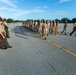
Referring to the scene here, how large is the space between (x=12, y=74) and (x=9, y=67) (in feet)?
3.05

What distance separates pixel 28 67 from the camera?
694cm

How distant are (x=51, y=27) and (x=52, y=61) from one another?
1755cm

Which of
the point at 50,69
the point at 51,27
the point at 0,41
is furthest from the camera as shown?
the point at 51,27

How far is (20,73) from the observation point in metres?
6.21

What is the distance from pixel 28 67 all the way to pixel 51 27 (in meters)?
18.6

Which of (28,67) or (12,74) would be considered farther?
(28,67)

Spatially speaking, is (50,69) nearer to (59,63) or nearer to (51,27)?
(59,63)

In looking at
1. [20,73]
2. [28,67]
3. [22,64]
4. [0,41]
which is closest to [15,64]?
[22,64]

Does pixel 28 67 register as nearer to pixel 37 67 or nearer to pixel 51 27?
pixel 37 67

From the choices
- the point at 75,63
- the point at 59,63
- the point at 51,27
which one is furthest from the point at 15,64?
the point at 51,27

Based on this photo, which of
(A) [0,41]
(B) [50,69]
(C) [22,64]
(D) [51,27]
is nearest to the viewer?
(B) [50,69]

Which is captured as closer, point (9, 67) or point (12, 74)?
point (12, 74)

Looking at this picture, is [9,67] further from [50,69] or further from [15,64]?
[50,69]

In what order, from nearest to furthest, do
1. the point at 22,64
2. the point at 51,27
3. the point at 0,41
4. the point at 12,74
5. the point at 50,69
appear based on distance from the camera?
the point at 12,74 → the point at 50,69 → the point at 22,64 → the point at 0,41 → the point at 51,27
